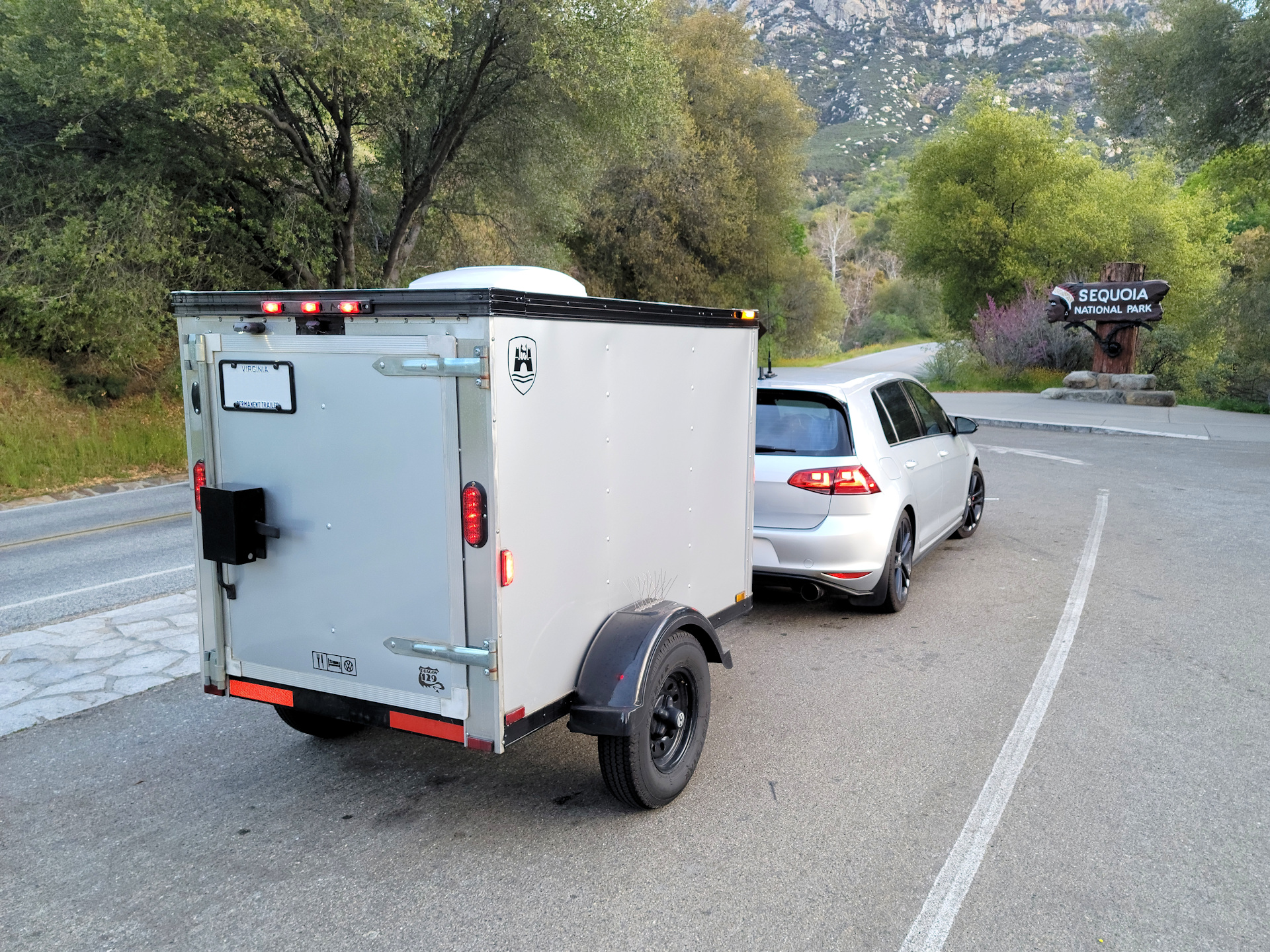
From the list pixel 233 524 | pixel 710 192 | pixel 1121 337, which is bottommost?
pixel 233 524

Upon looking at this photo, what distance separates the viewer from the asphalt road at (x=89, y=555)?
24.4 feet

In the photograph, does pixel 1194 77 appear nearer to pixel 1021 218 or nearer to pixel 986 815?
pixel 1021 218

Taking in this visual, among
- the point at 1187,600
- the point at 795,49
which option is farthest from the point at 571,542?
the point at 795,49

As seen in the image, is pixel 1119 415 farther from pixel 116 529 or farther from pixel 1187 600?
pixel 116 529

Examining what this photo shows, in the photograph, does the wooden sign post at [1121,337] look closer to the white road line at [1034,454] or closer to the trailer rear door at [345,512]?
the white road line at [1034,454]

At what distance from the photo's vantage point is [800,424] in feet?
21.9

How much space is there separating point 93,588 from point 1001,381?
26.3m

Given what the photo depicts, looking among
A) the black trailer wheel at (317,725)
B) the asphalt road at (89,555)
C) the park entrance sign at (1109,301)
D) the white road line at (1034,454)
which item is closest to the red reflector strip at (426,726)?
the black trailer wheel at (317,725)

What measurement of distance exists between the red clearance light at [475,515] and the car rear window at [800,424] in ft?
11.4

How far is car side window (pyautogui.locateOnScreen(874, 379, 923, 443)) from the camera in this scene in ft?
23.6

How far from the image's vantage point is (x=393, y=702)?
146 inches

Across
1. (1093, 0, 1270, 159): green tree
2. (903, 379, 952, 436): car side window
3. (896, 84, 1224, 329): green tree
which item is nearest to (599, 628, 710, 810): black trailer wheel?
(903, 379, 952, 436): car side window

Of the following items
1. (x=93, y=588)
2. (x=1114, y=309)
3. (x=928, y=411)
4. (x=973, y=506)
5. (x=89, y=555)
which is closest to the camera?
(x=93, y=588)

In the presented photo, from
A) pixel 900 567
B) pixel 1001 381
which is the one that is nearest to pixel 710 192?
pixel 1001 381
